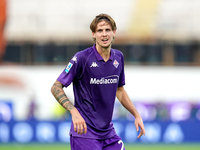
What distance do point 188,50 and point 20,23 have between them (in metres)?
7.65

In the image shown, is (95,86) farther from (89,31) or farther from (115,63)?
(89,31)

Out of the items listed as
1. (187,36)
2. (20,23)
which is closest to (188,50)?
(187,36)

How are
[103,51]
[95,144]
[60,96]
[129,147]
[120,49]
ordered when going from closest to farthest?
1. [60,96]
2. [95,144]
3. [103,51]
4. [129,147]
5. [120,49]

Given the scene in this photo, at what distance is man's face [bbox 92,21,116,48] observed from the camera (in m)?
4.66

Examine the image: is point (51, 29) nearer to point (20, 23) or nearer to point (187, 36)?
point (20, 23)

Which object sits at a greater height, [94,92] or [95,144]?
[94,92]

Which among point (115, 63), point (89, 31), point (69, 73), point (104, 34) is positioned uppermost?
point (89, 31)

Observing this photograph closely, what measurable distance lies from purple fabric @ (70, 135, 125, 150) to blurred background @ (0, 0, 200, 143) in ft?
44.0

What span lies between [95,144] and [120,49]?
15261 millimetres

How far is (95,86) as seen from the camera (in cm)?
474

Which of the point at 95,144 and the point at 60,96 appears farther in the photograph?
the point at 95,144

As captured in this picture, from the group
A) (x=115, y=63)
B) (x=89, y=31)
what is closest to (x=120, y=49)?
(x=89, y=31)

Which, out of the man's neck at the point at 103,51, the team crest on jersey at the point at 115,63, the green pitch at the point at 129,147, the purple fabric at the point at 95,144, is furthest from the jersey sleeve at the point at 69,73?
the green pitch at the point at 129,147

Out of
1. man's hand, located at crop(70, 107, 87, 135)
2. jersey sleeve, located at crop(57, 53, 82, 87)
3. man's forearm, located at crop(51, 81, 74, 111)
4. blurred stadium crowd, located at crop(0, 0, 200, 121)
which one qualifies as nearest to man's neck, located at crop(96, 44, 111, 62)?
jersey sleeve, located at crop(57, 53, 82, 87)
